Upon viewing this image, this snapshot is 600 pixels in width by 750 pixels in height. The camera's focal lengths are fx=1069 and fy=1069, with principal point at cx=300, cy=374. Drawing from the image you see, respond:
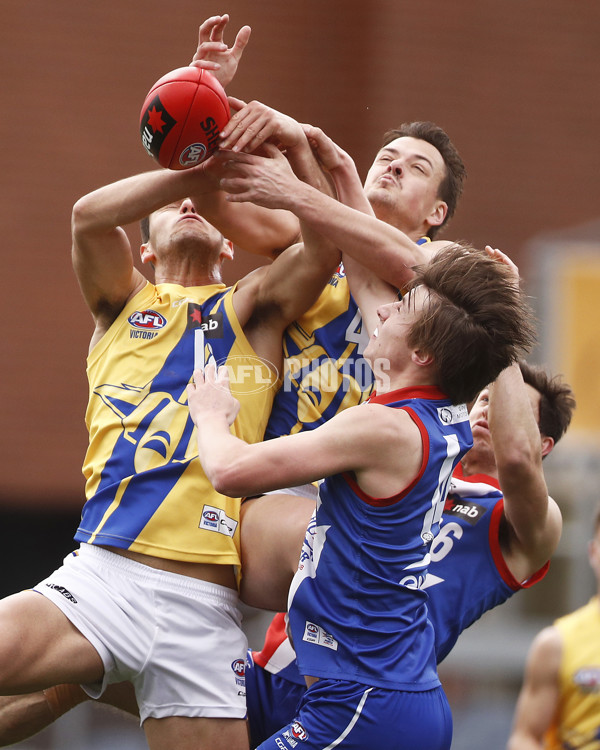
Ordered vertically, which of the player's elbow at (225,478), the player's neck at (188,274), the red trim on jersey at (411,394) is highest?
the player's neck at (188,274)

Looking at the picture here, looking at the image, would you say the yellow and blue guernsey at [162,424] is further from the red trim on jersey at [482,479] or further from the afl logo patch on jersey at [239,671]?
the red trim on jersey at [482,479]

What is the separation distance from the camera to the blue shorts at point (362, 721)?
339 centimetres

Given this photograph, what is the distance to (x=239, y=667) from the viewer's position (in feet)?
13.5

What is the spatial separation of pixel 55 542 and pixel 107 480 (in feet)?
23.9

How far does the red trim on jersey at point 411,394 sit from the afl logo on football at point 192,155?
1.15 meters

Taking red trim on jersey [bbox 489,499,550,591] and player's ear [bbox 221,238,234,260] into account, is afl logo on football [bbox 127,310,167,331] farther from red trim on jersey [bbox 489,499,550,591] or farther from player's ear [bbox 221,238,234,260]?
red trim on jersey [bbox 489,499,550,591]

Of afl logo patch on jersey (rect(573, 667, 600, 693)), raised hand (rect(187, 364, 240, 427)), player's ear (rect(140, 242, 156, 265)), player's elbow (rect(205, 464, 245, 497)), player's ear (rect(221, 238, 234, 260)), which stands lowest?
afl logo patch on jersey (rect(573, 667, 600, 693))

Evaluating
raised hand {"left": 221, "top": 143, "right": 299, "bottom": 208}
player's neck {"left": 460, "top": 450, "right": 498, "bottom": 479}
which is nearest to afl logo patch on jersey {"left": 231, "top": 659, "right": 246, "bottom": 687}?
player's neck {"left": 460, "top": 450, "right": 498, "bottom": 479}

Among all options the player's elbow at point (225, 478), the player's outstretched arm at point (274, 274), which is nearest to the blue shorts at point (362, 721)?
the player's elbow at point (225, 478)

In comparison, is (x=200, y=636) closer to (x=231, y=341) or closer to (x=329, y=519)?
(x=329, y=519)

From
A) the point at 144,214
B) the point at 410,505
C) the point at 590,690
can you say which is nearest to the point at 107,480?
the point at 144,214

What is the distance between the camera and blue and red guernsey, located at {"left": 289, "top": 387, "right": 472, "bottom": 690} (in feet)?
11.2

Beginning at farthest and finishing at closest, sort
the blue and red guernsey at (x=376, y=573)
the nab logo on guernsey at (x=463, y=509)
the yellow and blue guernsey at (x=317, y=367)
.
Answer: the nab logo on guernsey at (x=463, y=509) < the yellow and blue guernsey at (x=317, y=367) < the blue and red guernsey at (x=376, y=573)

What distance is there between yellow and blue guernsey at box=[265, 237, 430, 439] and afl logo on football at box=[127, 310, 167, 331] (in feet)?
1.72
